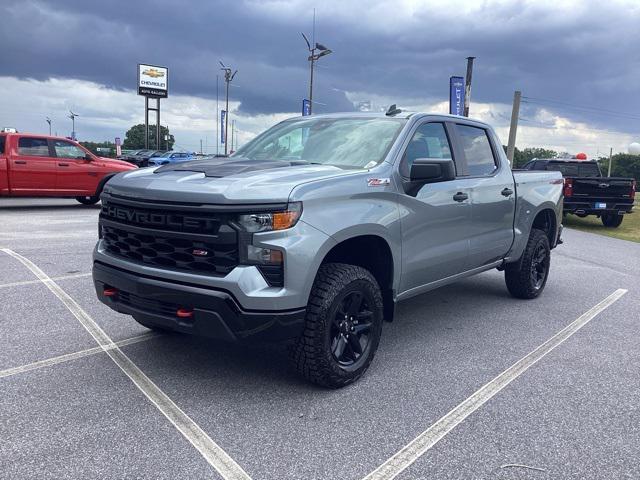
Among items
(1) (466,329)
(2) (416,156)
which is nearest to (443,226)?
(2) (416,156)

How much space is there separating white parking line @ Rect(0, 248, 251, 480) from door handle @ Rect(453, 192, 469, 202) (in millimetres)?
2764

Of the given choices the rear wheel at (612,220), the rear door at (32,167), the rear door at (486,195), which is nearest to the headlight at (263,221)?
the rear door at (486,195)

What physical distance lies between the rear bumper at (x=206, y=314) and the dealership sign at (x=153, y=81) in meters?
55.1

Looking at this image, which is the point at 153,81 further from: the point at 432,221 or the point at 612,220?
the point at 432,221

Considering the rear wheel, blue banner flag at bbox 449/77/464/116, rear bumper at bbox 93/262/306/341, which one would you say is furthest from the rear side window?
rear bumper at bbox 93/262/306/341

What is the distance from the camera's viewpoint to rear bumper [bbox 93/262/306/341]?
314cm

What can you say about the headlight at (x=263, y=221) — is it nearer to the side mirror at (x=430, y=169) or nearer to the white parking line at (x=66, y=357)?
the side mirror at (x=430, y=169)

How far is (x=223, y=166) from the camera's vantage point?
3906 mm

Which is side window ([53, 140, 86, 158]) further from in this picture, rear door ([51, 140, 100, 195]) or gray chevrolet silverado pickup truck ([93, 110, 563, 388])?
gray chevrolet silverado pickup truck ([93, 110, 563, 388])

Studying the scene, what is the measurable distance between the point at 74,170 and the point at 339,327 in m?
12.3

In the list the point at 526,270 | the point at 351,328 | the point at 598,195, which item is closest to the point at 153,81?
the point at 598,195

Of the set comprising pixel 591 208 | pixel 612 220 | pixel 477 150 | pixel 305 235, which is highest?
pixel 477 150

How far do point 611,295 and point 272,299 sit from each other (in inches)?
209

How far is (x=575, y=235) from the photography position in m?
13.9
